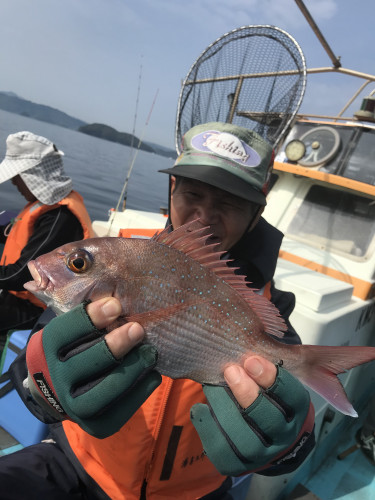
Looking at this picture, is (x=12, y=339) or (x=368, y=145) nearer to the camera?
(x=12, y=339)

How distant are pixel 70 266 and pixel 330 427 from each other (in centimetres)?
394

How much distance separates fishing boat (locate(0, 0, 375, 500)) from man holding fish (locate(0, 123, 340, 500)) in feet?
4.41

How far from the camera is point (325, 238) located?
5152 mm

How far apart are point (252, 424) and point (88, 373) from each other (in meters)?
0.81

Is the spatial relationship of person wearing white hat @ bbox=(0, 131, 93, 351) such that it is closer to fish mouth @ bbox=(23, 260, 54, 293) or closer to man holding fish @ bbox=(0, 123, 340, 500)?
man holding fish @ bbox=(0, 123, 340, 500)

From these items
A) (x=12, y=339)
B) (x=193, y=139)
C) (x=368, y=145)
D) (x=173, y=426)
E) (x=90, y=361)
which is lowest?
(x=12, y=339)

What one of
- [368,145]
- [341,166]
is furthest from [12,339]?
[368,145]

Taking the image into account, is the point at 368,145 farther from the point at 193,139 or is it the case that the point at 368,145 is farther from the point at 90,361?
the point at 90,361

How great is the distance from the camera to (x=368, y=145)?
536 centimetres

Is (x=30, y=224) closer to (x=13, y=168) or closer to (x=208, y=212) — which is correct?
(x=13, y=168)

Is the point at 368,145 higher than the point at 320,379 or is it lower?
higher

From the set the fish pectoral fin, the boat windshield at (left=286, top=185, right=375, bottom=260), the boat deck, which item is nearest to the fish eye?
the fish pectoral fin

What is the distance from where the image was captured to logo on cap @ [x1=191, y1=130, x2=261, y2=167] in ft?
7.33

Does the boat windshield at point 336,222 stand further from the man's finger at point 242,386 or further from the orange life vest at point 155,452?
the man's finger at point 242,386
